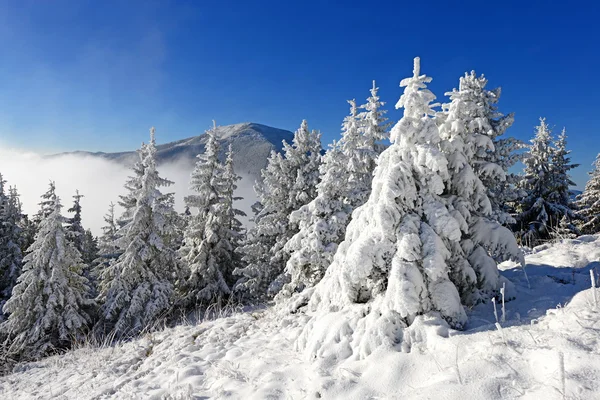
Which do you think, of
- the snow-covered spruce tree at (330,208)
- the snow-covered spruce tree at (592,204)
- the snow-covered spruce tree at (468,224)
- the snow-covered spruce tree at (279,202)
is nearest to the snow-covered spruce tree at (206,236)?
the snow-covered spruce tree at (279,202)

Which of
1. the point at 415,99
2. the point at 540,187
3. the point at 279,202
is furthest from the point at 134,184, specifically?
the point at 540,187

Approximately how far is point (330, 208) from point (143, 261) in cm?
1236

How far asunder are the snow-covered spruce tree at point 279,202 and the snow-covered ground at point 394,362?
8.57 meters

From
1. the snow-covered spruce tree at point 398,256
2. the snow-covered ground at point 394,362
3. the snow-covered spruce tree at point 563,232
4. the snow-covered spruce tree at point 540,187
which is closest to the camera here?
the snow-covered ground at point 394,362

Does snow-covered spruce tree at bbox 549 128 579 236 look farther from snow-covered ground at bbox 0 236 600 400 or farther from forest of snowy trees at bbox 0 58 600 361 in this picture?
snow-covered ground at bbox 0 236 600 400

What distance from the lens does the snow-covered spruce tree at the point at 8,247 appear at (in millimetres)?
24375

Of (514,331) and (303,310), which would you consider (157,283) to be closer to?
(303,310)

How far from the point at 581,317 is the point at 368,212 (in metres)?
3.68

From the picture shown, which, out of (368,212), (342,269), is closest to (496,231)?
(368,212)

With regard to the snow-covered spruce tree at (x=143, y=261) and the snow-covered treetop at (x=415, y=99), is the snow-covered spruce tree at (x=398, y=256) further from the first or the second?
the snow-covered spruce tree at (x=143, y=261)

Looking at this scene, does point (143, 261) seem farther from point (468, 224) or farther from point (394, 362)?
point (394, 362)

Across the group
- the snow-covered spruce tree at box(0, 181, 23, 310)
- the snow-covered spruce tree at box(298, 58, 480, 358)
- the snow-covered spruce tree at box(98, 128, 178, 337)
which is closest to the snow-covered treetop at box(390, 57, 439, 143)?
the snow-covered spruce tree at box(298, 58, 480, 358)

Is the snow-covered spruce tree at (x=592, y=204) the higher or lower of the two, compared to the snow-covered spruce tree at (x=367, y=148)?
lower

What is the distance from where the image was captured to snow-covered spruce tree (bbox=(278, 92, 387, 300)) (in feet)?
42.8
